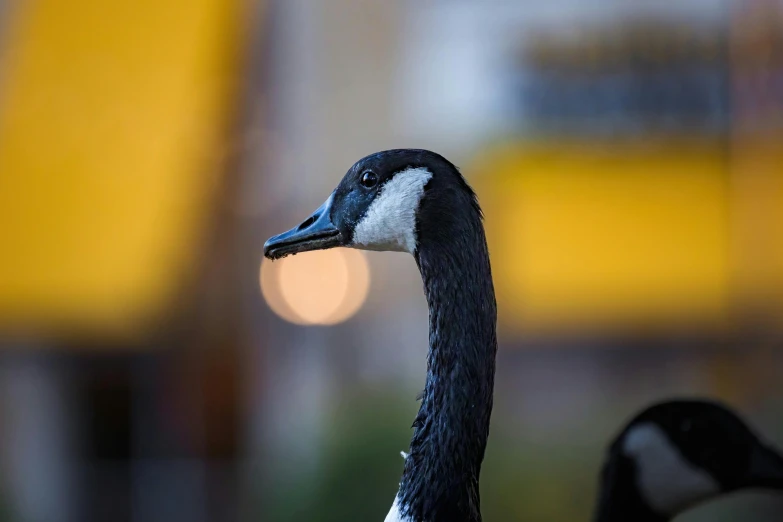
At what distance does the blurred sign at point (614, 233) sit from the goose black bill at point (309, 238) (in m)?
1.51

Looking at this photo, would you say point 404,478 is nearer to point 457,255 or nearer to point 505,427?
point 457,255

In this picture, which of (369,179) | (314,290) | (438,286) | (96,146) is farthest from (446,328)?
(314,290)

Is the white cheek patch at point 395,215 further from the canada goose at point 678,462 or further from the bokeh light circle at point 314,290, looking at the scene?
the bokeh light circle at point 314,290

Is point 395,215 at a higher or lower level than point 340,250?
higher

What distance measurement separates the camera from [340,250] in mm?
2635

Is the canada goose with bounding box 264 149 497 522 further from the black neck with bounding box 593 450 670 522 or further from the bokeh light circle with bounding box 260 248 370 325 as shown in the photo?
the bokeh light circle with bounding box 260 248 370 325

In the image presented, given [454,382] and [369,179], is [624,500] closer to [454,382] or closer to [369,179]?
[454,382]

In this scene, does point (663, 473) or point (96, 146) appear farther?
point (96, 146)

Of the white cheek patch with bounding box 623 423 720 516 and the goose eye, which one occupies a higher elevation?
the goose eye

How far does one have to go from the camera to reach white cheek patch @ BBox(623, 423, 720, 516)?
1144 millimetres

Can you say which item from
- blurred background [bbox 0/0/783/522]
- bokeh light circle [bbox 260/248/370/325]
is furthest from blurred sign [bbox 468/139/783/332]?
bokeh light circle [bbox 260/248/370/325]

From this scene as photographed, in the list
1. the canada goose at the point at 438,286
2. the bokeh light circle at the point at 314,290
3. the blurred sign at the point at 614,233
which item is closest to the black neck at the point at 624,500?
the canada goose at the point at 438,286

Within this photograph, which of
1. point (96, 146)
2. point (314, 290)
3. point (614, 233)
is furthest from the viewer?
point (314, 290)

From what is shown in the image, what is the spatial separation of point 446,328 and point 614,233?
1605 mm
